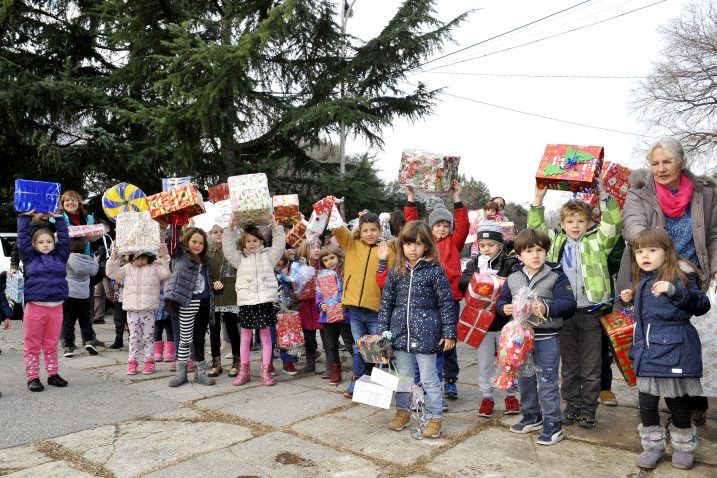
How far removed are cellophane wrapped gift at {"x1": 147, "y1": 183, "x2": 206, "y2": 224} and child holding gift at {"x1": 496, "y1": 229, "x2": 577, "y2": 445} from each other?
117 inches

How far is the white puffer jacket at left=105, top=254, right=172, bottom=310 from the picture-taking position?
20.4 ft

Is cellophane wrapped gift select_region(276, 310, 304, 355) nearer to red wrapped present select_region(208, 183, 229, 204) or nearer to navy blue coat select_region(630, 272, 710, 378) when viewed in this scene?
red wrapped present select_region(208, 183, 229, 204)

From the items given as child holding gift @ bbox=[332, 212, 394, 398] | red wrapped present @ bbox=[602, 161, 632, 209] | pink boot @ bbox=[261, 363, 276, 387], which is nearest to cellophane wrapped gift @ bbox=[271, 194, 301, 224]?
child holding gift @ bbox=[332, 212, 394, 398]

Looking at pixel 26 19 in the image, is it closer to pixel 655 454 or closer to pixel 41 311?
pixel 41 311

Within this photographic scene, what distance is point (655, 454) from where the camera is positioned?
11.3ft

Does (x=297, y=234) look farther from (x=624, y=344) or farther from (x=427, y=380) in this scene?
(x=624, y=344)

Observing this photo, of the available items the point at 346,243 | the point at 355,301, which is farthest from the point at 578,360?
the point at 346,243

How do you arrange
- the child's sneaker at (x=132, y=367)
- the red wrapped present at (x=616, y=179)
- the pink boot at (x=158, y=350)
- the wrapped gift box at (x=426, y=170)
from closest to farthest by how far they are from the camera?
the red wrapped present at (x=616, y=179)
the wrapped gift box at (x=426, y=170)
the child's sneaker at (x=132, y=367)
the pink boot at (x=158, y=350)

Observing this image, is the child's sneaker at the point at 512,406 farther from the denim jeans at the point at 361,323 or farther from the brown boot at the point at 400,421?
the denim jeans at the point at 361,323

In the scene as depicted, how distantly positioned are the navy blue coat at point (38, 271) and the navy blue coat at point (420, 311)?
3.46 meters

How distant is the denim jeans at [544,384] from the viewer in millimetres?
3937

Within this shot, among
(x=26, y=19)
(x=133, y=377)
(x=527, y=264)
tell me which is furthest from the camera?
(x=26, y=19)

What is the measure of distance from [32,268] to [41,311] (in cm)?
44

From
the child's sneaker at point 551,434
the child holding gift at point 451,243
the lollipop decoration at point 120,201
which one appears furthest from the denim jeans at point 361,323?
the lollipop decoration at point 120,201
